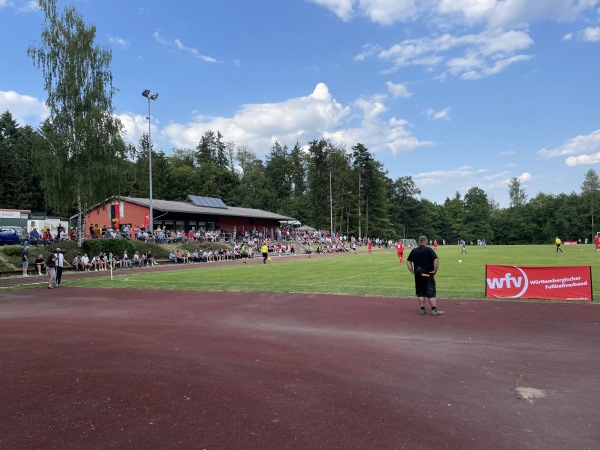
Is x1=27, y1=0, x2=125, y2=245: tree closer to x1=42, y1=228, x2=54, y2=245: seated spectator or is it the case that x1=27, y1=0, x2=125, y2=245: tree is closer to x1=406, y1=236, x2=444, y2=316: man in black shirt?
x1=42, y1=228, x2=54, y2=245: seated spectator

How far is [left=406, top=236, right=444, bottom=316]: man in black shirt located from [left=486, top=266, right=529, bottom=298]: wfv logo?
11.8ft

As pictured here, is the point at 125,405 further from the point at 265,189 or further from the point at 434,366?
the point at 265,189

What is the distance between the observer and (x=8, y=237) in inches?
1309

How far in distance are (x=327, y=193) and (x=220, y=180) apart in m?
23.2

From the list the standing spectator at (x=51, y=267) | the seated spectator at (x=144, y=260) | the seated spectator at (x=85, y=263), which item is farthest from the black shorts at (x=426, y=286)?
the seated spectator at (x=144, y=260)

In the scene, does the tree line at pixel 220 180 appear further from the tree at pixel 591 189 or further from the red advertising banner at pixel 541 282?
the red advertising banner at pixel 541 282

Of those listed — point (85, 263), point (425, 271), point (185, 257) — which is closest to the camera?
point (425, 271)

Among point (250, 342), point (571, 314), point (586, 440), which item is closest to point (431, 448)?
point (586, 440)

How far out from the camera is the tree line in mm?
31250

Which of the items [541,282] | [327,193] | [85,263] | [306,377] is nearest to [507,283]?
[541,282]

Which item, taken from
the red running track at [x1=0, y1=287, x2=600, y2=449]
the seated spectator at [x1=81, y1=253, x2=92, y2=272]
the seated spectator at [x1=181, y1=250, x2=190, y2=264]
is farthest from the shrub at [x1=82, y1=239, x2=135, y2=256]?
the red running track at [x1=0, y1=287, x2=600, y2=449]

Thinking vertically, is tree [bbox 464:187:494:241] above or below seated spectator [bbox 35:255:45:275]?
above

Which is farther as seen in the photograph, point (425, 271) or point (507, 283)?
point (507, 283)

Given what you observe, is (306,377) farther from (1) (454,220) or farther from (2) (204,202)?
(1) (454,220)
